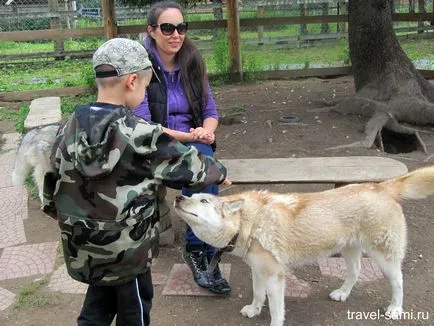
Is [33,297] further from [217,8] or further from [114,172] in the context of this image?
[217,8]

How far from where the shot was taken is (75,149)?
6.46 feet

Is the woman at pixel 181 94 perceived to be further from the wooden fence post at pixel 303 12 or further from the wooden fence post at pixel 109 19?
the wooden fence post at pixel 303 12

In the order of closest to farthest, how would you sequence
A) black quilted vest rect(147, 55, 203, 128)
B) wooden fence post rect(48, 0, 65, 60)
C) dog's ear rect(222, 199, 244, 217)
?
1. dog's ear rect(222, 199, 244, 217)
2. black quilted vest rect(147, 55, 203, 128)
3. wooden fence post rect(48, 0, 65, 60)

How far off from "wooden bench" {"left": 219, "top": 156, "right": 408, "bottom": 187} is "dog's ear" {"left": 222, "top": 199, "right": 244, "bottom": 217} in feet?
2.65

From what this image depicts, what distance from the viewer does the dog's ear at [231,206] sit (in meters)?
2.63

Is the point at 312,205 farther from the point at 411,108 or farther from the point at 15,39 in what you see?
the point at 15,39

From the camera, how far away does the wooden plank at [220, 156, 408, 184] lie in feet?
11.4

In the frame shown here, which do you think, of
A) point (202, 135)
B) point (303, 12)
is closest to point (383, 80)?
point (202, 135)

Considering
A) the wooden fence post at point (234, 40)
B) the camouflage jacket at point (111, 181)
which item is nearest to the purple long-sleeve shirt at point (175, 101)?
the camouflage jacket at point (111, 181)

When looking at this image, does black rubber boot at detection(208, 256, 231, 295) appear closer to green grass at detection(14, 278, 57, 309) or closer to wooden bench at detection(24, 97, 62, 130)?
green grass at detection(14, 278, 57, 309)

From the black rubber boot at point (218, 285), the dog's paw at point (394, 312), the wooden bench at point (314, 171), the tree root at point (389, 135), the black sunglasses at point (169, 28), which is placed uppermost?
the black sunglasses at point (169, 28)

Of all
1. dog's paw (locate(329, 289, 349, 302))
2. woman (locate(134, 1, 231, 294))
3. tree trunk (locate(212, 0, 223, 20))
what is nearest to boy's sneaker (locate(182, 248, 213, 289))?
woman (locate(134, 1, 231, 294))

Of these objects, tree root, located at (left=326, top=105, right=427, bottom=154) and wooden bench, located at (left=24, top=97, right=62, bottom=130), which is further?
tree root, located at (left=326, top=105, right=427, bottom=154)

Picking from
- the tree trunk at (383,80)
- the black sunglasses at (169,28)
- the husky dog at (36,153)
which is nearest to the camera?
the black sunglasses at (169,28)
